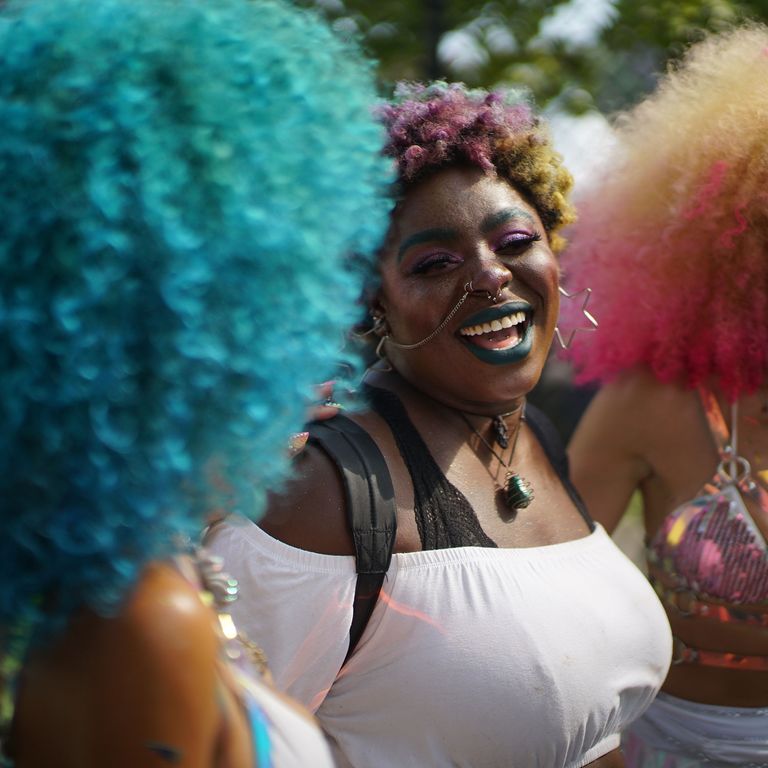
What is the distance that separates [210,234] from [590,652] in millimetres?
1332

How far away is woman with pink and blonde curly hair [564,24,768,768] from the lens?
8.77 ft

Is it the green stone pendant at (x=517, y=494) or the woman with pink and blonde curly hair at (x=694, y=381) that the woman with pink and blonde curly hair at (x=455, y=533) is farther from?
the woman with pink and blonde curly hair at (x=694, y=381)

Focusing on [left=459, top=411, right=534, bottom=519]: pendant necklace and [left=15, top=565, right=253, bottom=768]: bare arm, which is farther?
[left=459, top=411, right=534, bottom=519]: pendant necklace

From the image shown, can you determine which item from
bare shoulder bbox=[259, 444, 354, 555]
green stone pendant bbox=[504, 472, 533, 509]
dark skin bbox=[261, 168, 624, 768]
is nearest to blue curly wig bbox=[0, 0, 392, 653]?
bare shoulder bbox=[259, 444, 354, 555]

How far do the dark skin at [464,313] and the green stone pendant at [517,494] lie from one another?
0.08 ft

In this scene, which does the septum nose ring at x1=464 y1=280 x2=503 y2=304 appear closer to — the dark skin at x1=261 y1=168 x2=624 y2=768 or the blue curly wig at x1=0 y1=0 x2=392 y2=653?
the dark skin at x1=261 y1=168 x2=624 y2=768

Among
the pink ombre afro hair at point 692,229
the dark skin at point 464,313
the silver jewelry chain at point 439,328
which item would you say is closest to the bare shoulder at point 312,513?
the dark skin at point 464,313

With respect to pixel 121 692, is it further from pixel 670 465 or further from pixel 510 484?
pixel 670 465

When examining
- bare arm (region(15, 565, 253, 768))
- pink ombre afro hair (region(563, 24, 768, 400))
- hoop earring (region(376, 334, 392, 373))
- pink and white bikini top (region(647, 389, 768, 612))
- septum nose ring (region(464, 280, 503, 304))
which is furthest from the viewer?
pink ombre afro hair (region(563, 24, 768, 400))

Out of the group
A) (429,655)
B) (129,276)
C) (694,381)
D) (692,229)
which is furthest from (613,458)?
(129,276)

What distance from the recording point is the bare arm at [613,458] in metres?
2.93

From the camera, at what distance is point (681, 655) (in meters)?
2.74

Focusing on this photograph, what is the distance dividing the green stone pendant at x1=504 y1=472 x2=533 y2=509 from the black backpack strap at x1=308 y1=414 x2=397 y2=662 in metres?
0.37

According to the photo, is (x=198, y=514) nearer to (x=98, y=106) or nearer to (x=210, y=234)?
(x=210, y=234)
